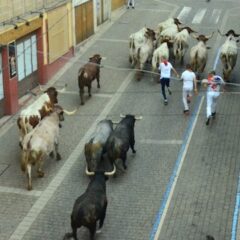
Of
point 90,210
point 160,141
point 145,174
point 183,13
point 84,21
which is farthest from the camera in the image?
point 183,13

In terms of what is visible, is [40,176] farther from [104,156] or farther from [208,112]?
[208,112]

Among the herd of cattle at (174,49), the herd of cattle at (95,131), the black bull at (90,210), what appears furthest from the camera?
the herd of cattle at (174,49)

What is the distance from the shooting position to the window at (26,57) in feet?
68.7

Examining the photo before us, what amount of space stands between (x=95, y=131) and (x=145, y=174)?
5.92 feet

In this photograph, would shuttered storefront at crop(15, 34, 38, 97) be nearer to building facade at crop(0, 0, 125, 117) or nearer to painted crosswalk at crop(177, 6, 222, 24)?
building facade at crop(0, 0, 125, 117)

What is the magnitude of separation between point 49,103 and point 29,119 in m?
1.24

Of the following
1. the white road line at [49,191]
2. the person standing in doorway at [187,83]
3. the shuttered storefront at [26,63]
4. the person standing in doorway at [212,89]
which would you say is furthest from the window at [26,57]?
the person standing in doorway at [212,89]

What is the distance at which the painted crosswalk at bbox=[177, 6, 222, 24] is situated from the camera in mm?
34875

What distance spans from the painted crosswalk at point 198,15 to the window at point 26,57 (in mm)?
14522

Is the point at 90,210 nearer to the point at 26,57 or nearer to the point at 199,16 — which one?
the point at 26,57

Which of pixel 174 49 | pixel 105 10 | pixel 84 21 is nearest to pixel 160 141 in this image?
pixel 174 49

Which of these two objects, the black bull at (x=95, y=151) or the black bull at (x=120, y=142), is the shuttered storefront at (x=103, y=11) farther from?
the black bull at (x=95, y=151)

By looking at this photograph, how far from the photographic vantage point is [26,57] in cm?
2159

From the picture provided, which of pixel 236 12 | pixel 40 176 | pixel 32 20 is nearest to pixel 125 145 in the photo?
pixel 40 176
